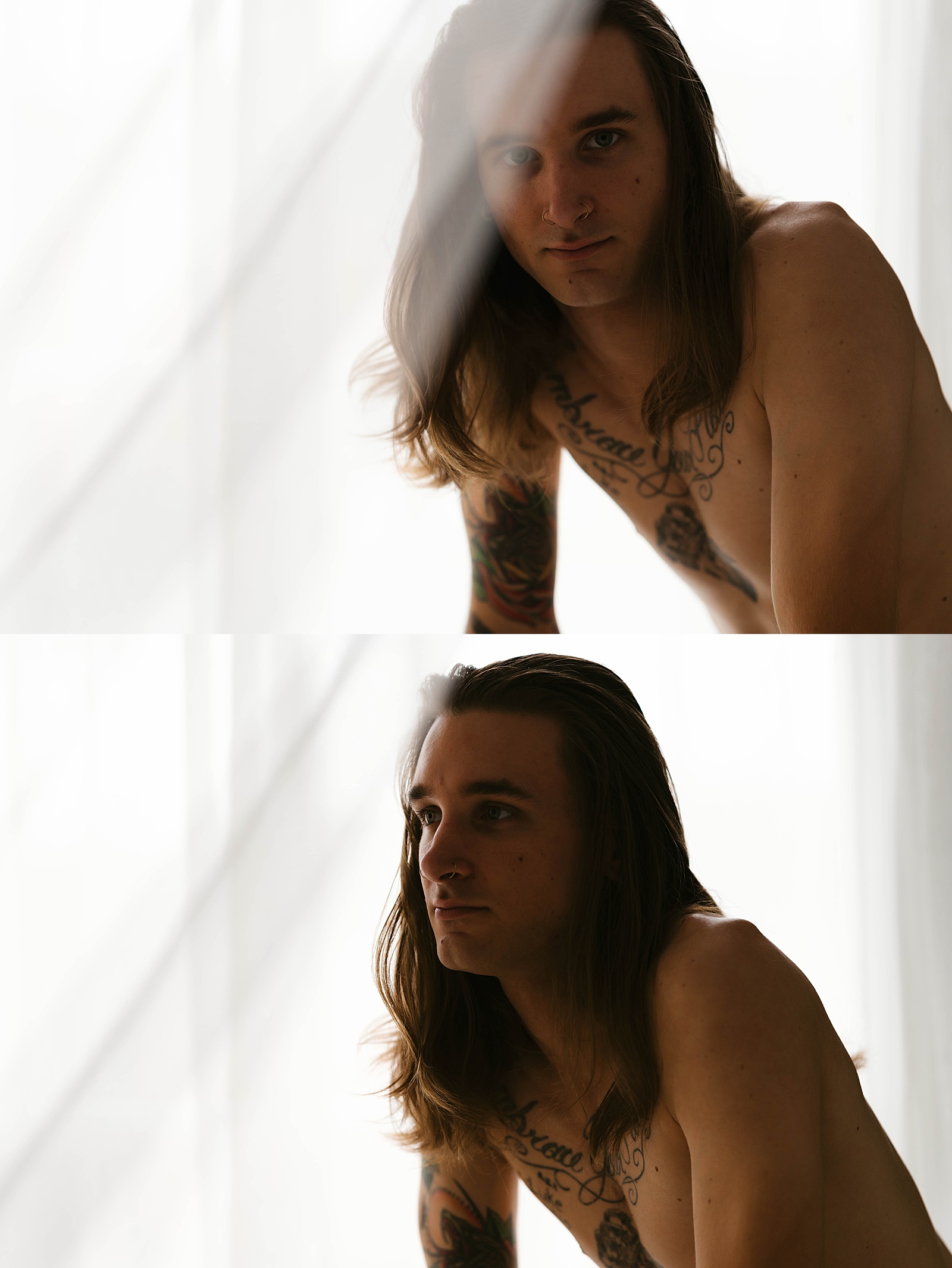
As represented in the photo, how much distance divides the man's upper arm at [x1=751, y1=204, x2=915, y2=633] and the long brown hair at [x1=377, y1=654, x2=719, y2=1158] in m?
0.14

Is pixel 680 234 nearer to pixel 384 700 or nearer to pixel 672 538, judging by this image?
pixel 672 538

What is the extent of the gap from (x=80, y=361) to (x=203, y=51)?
26 centimetres

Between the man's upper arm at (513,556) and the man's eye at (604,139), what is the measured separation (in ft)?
0.85

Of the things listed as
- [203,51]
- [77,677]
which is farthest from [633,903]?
[203,51]

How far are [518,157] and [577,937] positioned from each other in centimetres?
50

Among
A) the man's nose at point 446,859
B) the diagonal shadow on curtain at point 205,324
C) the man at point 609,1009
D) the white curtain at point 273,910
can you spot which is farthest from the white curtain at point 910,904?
the diagonal shadow on curtain at point 205,324

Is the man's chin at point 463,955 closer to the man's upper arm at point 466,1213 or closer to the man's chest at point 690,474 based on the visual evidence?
the man's upper arm at point 466,1213

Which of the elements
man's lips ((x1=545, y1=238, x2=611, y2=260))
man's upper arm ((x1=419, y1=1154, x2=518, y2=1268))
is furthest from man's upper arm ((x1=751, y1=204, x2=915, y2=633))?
man's upper arm ((x1=419, y1=1154, x2=518, y2=1268))

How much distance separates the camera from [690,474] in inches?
30.0

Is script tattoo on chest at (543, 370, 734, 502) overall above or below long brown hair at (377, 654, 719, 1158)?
above

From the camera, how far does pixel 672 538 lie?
81cm

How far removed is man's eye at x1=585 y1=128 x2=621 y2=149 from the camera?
0.67 metres

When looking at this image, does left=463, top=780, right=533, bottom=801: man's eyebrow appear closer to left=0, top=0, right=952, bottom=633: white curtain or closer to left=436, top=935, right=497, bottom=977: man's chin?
left=436, top=935, right=497, bottom=977: man's chin

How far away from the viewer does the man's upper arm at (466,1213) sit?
825 mm
